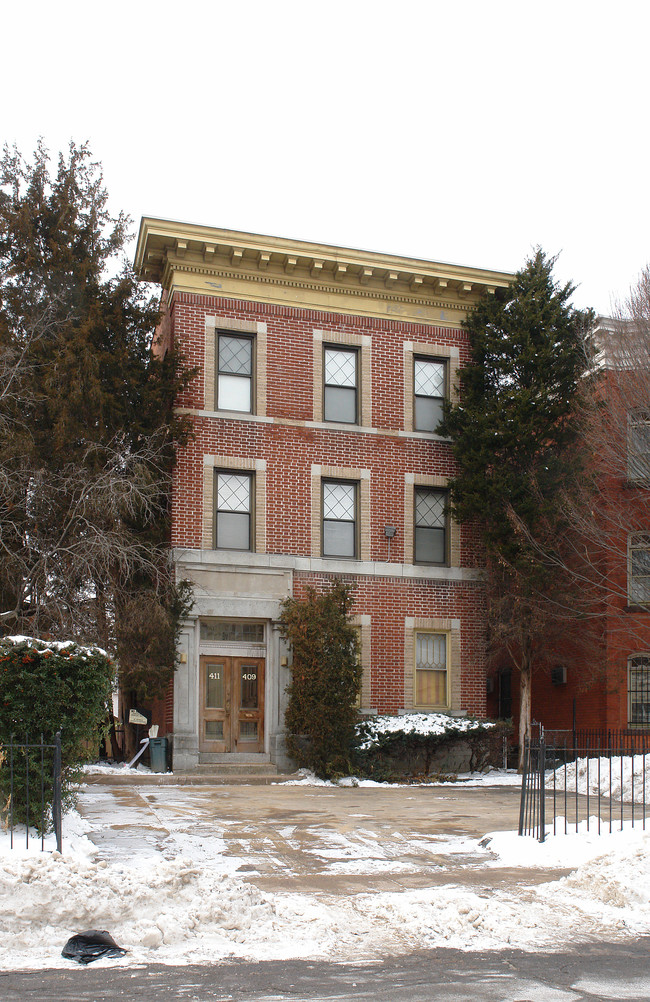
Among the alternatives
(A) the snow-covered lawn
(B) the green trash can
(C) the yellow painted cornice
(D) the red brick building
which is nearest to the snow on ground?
(D) the red brick building

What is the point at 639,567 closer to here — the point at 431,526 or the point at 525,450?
the point at 525,450

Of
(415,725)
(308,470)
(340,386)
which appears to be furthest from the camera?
(340,386)

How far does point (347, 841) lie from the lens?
41.9 feet

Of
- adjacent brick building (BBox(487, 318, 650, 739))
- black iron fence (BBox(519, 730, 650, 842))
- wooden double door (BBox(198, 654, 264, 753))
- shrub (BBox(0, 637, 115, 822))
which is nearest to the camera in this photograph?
shrub (BBox(0, 637, 115, 822))

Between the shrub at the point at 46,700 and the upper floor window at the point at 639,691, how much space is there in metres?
17.3

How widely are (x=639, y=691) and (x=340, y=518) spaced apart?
27.7ft

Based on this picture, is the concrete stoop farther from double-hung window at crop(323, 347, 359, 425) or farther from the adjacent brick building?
double-hung window at crop(323, 347, 359, 425)

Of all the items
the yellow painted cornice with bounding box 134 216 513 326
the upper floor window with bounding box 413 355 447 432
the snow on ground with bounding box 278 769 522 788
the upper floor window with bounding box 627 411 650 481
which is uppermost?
the yellow painted cornice with bounding box 134 216 513 326

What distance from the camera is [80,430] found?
65.0ft

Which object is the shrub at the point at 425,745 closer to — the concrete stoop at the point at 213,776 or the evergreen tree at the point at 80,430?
the concrete stoop at the point at 213,776

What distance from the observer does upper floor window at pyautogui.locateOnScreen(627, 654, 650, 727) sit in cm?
2516

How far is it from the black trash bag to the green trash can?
13.7 metres

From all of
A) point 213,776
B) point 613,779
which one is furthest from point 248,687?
point 613,779

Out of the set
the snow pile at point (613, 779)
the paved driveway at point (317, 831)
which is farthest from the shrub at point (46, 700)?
the snow pile at point (613, 779)
